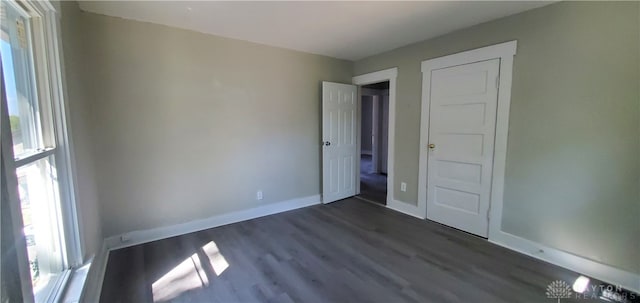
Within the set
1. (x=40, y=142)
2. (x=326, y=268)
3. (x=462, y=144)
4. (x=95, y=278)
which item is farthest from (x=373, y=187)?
(x=40, y=142)

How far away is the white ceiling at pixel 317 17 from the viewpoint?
2.22 metres

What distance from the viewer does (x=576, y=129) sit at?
84.0 inches

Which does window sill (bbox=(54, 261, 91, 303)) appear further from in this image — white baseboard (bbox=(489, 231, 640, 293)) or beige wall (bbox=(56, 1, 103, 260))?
white baseboard (bbox=(489, 231, 640, 293))

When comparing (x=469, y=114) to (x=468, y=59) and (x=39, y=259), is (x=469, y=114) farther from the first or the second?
(x=39, y=259)

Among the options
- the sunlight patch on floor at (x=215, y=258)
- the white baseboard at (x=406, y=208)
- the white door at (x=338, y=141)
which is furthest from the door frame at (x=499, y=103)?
the sunlight patch on floor at (x=215, y=258)

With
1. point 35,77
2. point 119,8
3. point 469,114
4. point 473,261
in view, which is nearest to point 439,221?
point 473,261

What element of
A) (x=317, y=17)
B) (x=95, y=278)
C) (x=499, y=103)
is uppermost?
(x=317, y=17)

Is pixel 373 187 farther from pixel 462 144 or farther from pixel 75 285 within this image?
pixel 75 285

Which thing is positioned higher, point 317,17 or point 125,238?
point 317,17

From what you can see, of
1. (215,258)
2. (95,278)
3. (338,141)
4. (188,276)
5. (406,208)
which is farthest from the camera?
(338,141)

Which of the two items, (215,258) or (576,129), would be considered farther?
(215,258)

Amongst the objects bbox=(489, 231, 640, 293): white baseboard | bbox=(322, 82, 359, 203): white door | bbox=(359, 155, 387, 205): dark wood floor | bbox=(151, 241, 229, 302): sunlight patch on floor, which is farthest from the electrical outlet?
bbox=(489, 231, 640, 293): white baseboard

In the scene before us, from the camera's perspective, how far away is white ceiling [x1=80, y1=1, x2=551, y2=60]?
2217 mm

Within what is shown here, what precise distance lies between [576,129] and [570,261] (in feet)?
3.74
